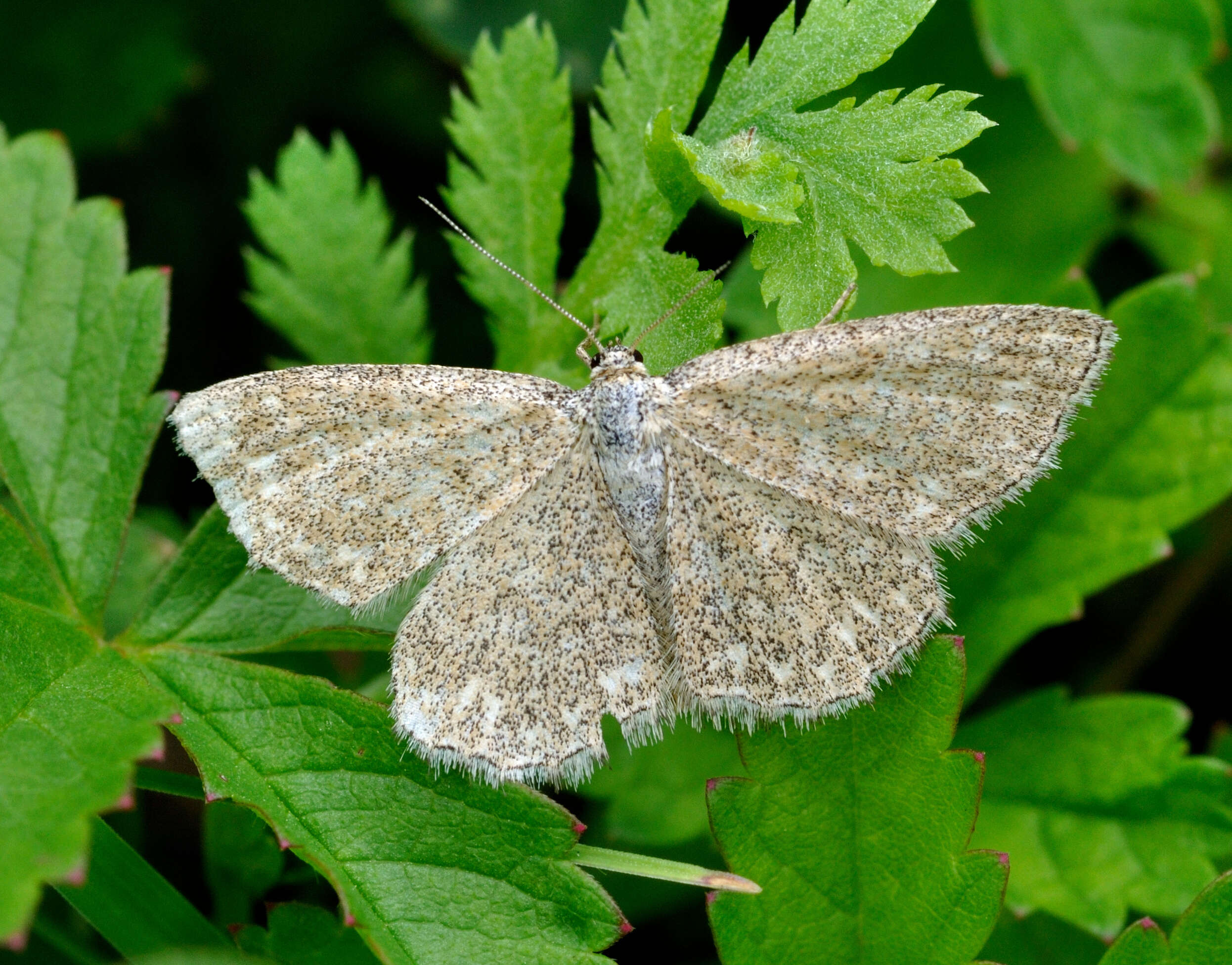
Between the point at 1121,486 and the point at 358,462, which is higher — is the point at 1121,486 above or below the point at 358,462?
above

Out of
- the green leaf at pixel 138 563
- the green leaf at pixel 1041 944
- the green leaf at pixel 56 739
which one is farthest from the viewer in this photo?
the green leaf at pixel 138 563

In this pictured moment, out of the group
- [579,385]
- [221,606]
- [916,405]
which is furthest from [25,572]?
[916,405]

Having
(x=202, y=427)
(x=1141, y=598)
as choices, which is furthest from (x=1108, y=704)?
(x=202, y=427)

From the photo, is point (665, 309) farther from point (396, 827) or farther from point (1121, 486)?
point (1121, 486)

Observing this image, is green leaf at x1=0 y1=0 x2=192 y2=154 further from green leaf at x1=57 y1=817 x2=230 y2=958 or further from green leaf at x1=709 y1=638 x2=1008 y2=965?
green leaf at x1=709 y1=638 x2=1008 y2=965

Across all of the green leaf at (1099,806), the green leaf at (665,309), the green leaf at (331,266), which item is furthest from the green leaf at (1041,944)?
the green leaf at (331,266)

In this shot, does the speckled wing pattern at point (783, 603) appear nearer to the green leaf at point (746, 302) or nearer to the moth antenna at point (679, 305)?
the moth antenna at point (679, 305)
